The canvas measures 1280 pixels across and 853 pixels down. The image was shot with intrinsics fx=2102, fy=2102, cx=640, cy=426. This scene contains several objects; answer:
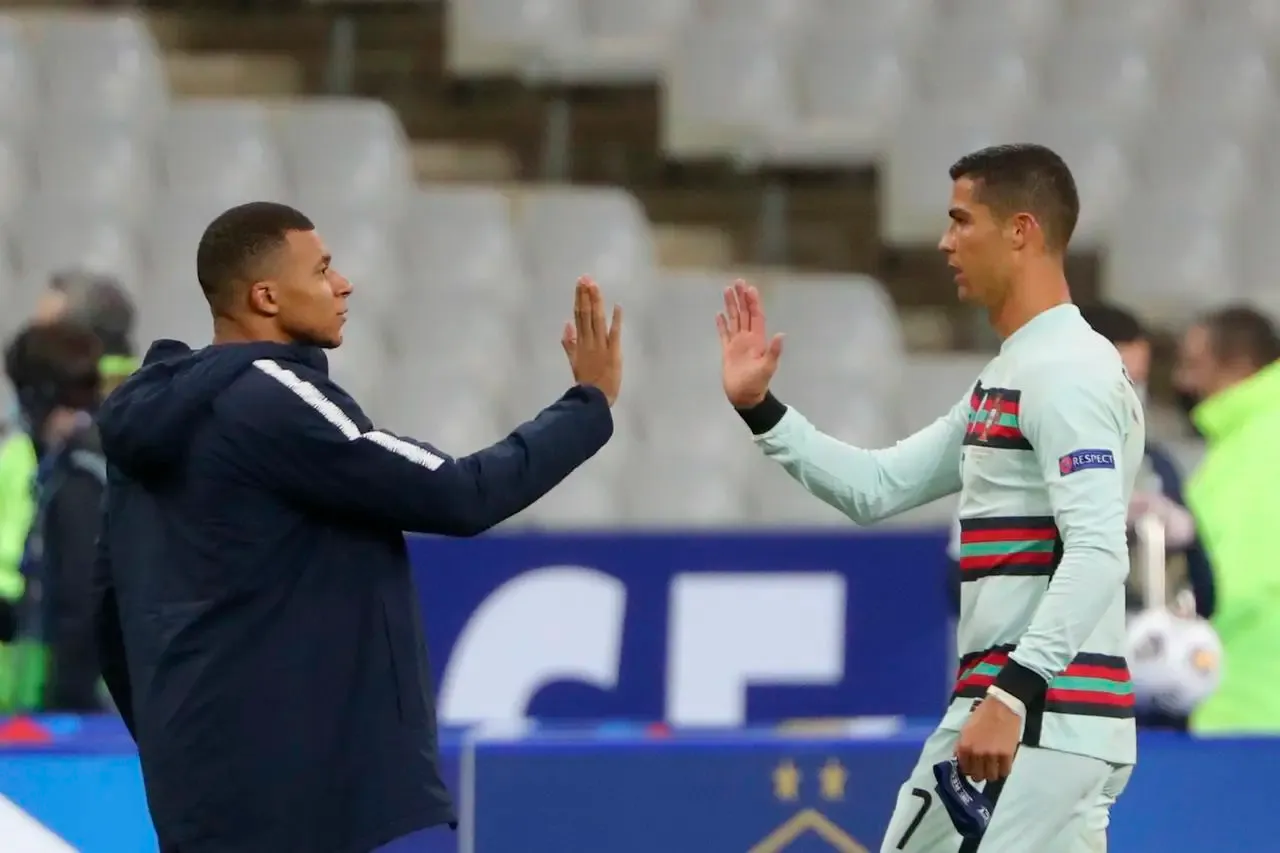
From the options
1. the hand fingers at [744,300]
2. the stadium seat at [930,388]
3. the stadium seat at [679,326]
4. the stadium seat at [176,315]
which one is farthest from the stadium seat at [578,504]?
the hand fingers at [744,300]

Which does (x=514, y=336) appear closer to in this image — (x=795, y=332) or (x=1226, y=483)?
(x=795, y=332)

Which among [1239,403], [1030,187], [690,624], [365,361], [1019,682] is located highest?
[1030,187]

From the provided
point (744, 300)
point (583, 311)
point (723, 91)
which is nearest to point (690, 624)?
point (744, 300)

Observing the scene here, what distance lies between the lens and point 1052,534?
318cm

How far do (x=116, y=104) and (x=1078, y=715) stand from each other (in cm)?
612

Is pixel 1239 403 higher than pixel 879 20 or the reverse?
the reverse

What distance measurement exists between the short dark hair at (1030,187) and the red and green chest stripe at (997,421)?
0.25m

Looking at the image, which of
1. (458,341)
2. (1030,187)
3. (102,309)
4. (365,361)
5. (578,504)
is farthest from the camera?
(458,341)

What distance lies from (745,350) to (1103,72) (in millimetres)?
5618

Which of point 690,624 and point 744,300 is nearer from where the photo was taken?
point 744,300

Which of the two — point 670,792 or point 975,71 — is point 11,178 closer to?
point 975,71

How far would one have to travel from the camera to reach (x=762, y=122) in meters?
8.64

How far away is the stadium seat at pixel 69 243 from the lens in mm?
7928

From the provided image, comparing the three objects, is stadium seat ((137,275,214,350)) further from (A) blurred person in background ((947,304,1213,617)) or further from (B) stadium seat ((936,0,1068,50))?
(A) blurred person in background ((947,304,1213,617))
